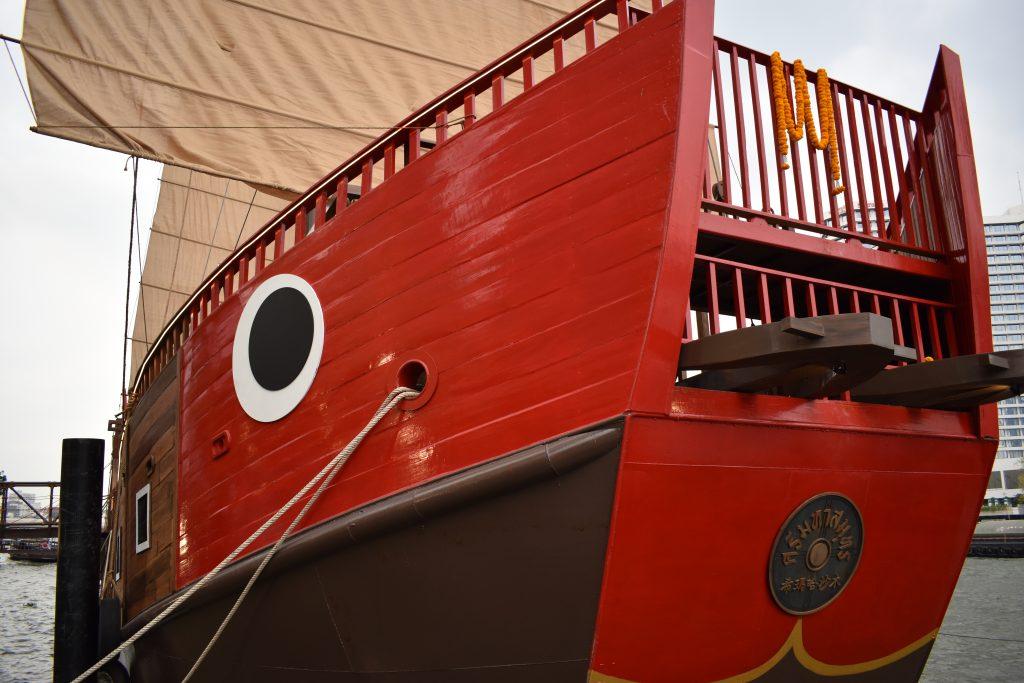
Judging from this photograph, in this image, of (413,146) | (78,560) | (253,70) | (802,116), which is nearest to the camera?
(802,116)

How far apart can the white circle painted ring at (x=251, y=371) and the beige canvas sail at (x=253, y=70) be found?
10.1 ft

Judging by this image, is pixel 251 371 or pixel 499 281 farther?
pixel 251 371

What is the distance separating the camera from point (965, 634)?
1074 centimetres

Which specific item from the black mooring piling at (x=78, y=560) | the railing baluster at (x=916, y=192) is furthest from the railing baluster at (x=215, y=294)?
the railing baluster at (x=916, y=192)

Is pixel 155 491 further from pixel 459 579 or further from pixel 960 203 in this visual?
pixel 960 203

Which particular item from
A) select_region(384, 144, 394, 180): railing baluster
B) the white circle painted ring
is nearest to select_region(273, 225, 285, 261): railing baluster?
the white circle painted ring

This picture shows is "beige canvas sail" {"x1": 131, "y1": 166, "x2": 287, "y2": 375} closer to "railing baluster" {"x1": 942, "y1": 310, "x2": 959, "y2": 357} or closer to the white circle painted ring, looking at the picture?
the white circle painted ring

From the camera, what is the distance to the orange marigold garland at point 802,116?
3.51 meters

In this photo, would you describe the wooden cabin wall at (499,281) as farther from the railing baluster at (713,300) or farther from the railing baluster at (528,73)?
the railing baluster at (713,300)

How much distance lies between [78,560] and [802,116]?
627 cm

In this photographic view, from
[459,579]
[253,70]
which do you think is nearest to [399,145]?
[459,579]

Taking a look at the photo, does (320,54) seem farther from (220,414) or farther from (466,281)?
(466,281)

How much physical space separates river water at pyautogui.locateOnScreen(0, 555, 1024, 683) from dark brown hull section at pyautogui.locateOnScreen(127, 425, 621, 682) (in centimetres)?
638

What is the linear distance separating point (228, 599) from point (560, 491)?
2245 millimetres
